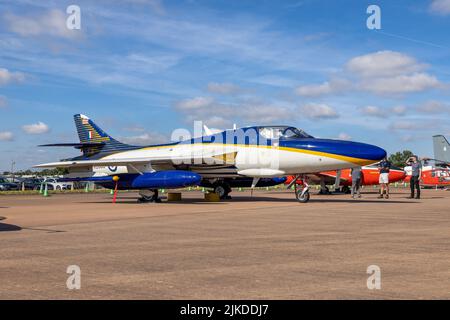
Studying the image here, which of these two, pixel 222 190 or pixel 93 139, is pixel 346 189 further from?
pixel 93 139

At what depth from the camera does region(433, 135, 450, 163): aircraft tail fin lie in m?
45.6

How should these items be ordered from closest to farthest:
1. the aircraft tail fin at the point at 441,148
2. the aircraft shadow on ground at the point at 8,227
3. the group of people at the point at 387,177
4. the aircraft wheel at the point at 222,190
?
1. the aircraft shadow on ground at the point at 8,227
2. the group of people at the point at 387,177
3. the aircraft wheel at the point at 222,190
4. the aircraft tail fin at the point at 441,148

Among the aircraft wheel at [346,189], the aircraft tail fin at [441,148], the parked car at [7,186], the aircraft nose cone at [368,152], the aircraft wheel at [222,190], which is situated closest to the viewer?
the aircraft nose cone at [368,152]

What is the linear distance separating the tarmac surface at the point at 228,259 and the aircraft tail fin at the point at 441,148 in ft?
123

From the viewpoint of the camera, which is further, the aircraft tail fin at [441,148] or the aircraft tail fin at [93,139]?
the aircraft tail fin at [441,148]

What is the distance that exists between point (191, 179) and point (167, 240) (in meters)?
10.2

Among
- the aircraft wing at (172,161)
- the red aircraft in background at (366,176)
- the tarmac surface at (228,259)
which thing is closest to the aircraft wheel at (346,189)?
the red aircraft in background at (366,176)

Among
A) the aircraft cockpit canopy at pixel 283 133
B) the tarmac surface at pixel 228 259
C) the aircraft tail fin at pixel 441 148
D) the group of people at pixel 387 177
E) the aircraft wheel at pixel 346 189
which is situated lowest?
the tarmac surface at pixel 228 259

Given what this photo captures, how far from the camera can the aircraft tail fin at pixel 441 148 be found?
45.6m

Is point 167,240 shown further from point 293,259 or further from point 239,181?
point 239,181

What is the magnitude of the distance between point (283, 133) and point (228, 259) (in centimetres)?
1256

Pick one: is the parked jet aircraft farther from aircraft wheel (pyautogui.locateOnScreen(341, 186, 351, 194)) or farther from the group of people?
aircraft wheel (pyautogui.locateOnScreen(341, 186, 351, 194))

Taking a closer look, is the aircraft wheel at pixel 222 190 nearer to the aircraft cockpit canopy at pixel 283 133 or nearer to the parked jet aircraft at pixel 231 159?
the parked jet aircraft at pixel 231 159

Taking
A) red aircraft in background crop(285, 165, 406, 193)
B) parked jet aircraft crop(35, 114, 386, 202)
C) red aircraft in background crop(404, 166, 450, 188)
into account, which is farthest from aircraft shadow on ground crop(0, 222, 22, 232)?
red aircraft in background crop(404, 166, 450, 188)
